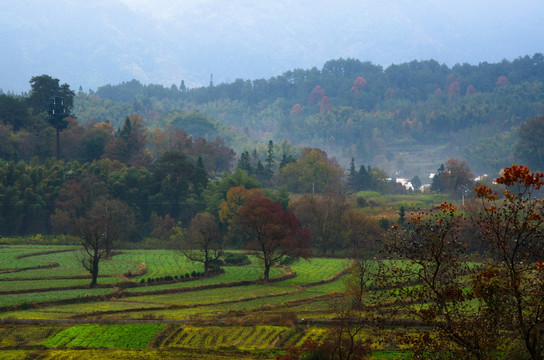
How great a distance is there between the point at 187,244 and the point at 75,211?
22646 millimetres

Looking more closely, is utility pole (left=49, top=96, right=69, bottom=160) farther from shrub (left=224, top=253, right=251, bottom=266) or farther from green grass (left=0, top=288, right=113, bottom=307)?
green grass (left=0, top=288, right=113, bottom=307)

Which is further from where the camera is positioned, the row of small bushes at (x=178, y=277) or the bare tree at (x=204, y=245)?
the bare tree at (x=204, y=245)

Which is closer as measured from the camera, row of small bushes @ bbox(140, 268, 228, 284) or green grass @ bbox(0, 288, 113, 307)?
green grass @ bbox(0, 288, 113, 307)

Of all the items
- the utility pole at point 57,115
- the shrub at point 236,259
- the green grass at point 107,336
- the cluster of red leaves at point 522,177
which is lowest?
the shrub at point 236,259

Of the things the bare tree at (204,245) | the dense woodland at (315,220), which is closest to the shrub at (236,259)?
the bare tree at (204,245)

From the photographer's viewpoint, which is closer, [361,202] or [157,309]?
[157,309]

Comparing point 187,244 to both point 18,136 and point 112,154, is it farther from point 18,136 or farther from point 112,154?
point 18,136

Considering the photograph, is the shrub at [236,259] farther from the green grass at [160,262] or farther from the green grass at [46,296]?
the green grass at [46,296]

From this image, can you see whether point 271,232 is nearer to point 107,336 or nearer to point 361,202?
point 107,336

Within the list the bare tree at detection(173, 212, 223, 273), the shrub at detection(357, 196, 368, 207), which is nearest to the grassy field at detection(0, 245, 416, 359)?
the bare tree at detection(173, 212, 223, 273)

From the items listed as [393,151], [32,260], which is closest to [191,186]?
[32,260]

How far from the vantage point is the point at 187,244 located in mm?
63031

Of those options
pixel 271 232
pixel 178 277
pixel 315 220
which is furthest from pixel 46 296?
pixel 315 220

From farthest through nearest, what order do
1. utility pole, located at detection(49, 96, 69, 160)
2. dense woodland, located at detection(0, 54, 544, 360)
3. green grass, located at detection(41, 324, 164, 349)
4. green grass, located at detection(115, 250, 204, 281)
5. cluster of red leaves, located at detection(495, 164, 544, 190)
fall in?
utility pole, located at detection(49, 96, 69, 160) → green grass, located at detection(115, 250, 204, 281) → green grass, located at detection(41, 324, 164, 349) → dense woodland, located at detection(0, 54, 544, 360) → cluster of red leaves, located at detection(495, 164, 544, 190)
